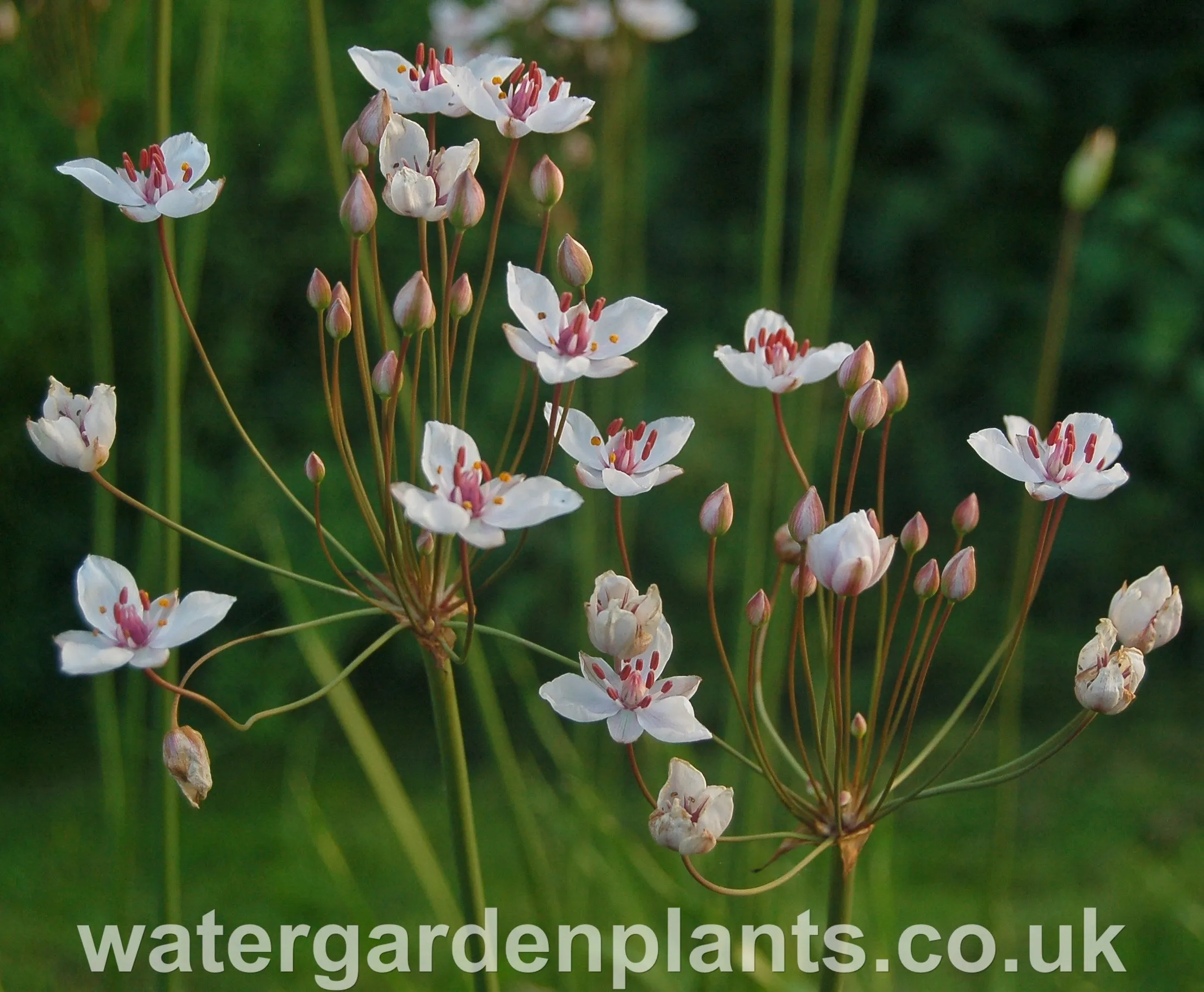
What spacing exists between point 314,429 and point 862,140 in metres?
1.89

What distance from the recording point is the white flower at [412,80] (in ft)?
2.64

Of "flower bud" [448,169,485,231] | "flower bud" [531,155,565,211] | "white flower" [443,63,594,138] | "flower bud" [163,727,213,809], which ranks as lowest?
"flower bud" [163,727,213,809]

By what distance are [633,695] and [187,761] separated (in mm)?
265

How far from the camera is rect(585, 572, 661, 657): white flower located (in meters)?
0.67

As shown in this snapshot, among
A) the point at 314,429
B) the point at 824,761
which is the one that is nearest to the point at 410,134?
the point at 824,761

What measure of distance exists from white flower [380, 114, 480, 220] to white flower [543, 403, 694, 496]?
15 cm

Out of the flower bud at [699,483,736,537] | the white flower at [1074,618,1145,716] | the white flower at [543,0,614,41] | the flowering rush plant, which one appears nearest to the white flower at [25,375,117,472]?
the flowering rush plant

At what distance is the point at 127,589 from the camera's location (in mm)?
714

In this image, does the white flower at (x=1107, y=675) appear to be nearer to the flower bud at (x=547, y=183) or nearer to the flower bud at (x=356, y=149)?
the flower bud at (x=547, y=183)

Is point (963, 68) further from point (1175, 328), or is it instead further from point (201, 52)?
point (201, 52)

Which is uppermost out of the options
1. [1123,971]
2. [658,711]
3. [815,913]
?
[815,913]

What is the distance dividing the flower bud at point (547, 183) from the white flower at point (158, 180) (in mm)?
211

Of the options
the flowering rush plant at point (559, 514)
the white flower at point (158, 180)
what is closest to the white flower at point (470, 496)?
the flowering rush plant at point (559, 514)

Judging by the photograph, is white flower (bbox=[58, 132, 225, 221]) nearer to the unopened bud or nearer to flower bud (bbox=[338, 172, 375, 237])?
flower bud (bbox=[338, 172, 375, 237])
